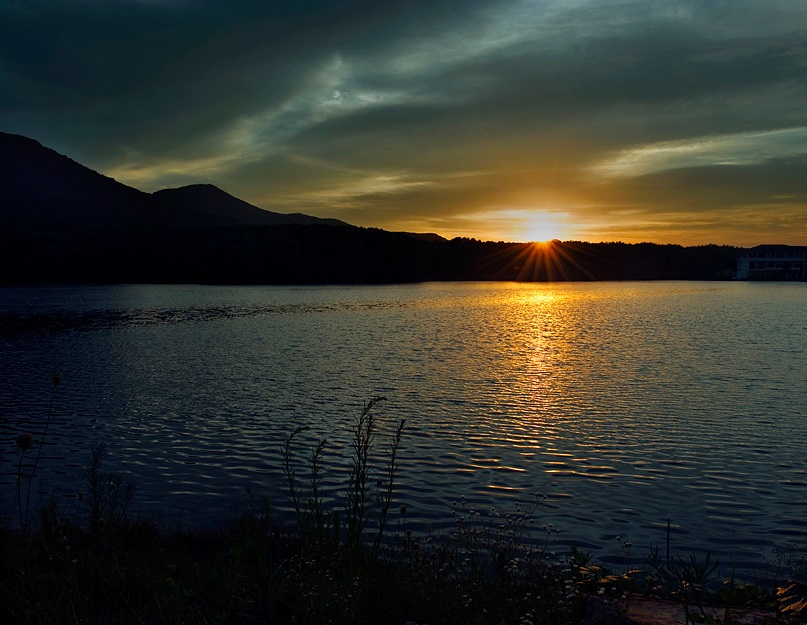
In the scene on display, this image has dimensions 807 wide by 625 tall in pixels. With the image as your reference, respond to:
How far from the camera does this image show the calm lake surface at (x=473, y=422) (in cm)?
1264

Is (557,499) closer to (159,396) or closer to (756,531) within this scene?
(756,531)

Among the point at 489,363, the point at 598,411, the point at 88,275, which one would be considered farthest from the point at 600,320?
the point at 88,275

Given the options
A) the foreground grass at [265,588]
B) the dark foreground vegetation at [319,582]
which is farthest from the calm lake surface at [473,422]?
the foreground grass at [265,588]

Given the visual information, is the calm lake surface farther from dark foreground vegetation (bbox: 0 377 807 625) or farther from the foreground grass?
the foreground grass

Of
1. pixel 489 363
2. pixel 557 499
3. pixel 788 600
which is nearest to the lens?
pixel 788 600

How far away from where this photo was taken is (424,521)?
12.0 meters

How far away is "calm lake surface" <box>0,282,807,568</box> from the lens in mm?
12641

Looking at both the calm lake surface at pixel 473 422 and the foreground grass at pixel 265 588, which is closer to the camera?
the foreground grass at pixel 265 588

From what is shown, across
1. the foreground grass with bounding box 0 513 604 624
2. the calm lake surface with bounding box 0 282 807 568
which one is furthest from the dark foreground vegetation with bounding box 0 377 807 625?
the calm lake surface with bounding box 0 282 807 568

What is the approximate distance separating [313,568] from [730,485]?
978 centimetres

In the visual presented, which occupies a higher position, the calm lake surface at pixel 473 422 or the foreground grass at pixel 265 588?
the foreground grass at pixel 265 588

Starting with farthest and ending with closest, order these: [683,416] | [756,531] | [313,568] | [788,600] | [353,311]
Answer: [353,311], [683,416], [756,531], [313,568], [788,600]

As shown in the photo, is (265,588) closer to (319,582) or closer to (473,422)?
(319,582)

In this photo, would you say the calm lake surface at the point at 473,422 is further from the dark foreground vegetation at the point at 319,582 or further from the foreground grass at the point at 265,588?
the foreground grass at the point at 265,588
